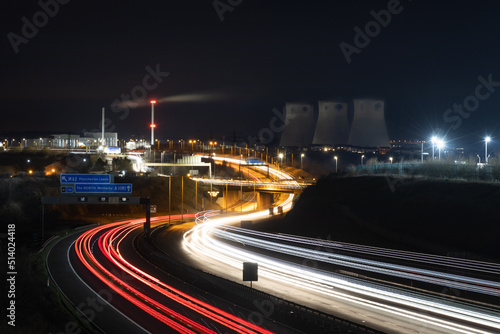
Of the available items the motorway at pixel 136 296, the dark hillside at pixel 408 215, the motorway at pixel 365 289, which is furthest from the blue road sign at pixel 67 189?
the dark hillside at pixel 408 215

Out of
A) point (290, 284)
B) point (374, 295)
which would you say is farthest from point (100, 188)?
point (374, 295)

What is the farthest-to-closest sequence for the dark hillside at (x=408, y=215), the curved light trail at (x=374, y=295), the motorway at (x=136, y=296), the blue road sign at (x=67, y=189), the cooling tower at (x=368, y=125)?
the cooling tower at (x=368, y=125) → the blue road sign at (x=67, y=189) → the dark hillside at (x=408, y=215) → the motorway at (x=136, y=296) → the curved light trail at (x=374, y=295)

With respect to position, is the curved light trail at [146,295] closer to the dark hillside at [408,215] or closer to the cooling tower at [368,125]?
the dark hillside at [408,215]

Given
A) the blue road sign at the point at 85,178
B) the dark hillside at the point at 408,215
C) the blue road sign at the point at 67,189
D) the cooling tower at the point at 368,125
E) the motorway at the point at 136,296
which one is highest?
the cooling tower at the point at 368,125

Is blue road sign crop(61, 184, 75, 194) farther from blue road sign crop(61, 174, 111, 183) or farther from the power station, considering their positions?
the power station

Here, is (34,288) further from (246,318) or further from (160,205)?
(160,205)

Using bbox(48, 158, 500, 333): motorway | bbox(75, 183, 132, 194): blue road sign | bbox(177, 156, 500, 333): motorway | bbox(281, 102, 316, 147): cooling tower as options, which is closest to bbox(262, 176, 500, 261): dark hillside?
bbox(48, 158, 500, 333): motorway
